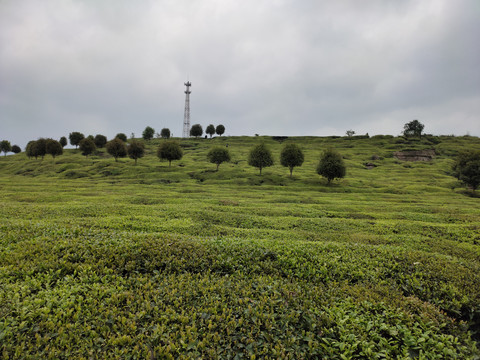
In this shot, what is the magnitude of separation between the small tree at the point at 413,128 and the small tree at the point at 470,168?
96.2 meters

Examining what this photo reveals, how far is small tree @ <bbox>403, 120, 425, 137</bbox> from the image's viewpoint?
13638 cm

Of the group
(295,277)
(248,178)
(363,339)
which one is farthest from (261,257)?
(248,178)

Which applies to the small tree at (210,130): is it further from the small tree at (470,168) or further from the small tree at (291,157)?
the small tree at (470,168)

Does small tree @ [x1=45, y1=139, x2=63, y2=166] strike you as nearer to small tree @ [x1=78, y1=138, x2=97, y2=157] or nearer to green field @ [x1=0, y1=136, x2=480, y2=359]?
small tree @ [x1=78, y1=138, x2=97, y2=157]

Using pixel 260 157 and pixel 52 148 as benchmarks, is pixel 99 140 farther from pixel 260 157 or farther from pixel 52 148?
pixel 260 157

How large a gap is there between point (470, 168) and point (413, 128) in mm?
103489

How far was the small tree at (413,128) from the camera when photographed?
136 metres

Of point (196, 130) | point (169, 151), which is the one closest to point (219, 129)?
point (196, 130)

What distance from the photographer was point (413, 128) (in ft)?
452

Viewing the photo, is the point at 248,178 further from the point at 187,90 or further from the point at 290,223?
the point at 187,90

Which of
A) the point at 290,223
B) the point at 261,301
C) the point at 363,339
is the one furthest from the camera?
the point at 290,223

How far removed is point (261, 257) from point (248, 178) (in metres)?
51.2

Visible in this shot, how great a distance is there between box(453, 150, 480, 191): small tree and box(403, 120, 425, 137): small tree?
3788 inches

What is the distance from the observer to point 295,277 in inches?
361
